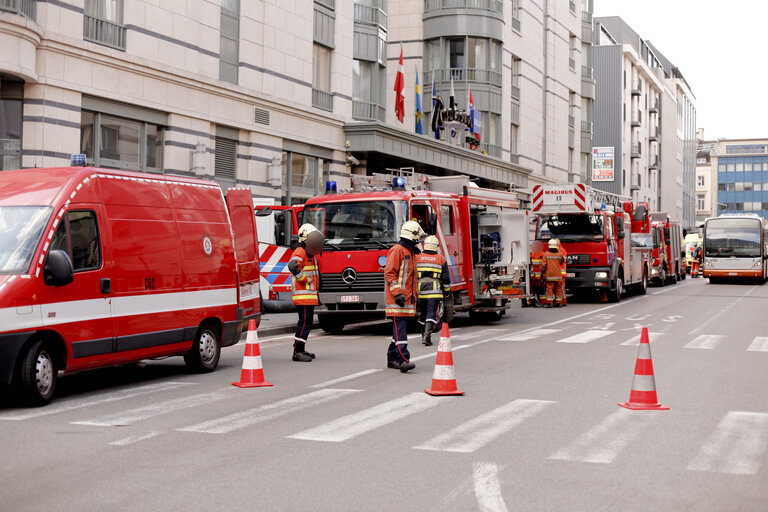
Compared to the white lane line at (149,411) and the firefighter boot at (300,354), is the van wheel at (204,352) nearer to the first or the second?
the firefighter boot at (300,354)

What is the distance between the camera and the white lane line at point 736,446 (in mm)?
6480

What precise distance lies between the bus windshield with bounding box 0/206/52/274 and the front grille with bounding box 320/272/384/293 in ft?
25.9

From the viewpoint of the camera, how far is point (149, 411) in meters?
8.67

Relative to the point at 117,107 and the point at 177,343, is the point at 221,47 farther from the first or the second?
the point at 177,343

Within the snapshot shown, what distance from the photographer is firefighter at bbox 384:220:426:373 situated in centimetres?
1150

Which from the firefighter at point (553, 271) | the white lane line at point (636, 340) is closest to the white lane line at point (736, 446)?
the white lane line at point (636, 340)

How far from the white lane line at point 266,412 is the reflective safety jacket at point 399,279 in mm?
1907

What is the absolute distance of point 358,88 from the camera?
3172 cm

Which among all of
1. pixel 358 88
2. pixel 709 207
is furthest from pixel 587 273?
pixel 709 207

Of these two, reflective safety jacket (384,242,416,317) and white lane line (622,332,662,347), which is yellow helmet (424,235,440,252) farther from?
white lane line (622,332,662,347)

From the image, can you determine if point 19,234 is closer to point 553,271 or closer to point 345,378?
point 345,378

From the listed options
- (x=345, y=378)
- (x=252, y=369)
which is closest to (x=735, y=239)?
(x=345, y=378)

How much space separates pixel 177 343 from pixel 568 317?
42.2ft

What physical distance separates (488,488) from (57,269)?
5.03 m
